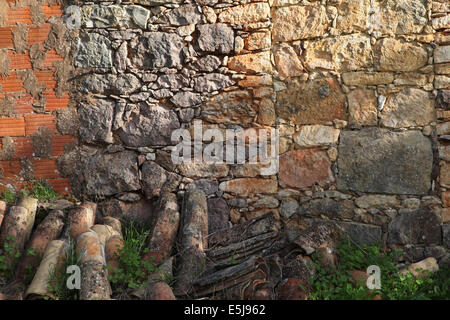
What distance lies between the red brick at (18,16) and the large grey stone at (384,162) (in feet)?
9.57

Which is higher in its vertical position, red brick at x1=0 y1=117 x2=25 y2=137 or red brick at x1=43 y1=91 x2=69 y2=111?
red brick at x1=43 y1=91 x2=69 y2=111

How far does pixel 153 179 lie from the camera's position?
379 centimetres

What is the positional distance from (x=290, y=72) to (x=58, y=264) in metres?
2.37

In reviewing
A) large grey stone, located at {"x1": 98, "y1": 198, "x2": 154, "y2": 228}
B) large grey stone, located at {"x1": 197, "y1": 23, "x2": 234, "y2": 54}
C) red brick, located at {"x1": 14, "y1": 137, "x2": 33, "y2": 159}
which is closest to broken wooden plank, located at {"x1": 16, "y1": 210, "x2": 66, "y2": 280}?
large grey stone, located at {"x1": 98, "y1": 198, "x2": 154, "y2": 228}

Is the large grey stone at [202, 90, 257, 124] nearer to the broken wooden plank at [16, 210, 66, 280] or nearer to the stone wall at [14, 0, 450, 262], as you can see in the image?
the stone wall at [14, 0, 450, 262]

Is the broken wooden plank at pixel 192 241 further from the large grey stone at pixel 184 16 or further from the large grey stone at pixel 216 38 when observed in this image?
the large grey stone at pixel 184 16

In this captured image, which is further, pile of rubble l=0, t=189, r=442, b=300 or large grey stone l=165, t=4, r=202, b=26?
large grey stone l=165, t=4, r=202, b=26

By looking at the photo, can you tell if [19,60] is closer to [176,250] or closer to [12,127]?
[12,127]

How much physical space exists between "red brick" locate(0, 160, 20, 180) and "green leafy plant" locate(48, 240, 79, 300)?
125 centimetres

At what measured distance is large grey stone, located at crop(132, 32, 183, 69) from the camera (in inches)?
147

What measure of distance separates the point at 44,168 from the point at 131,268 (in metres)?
1.41

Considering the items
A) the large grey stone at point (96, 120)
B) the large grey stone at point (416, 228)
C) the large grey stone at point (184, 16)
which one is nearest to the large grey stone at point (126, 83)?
the large grey stone at point (96, 120)

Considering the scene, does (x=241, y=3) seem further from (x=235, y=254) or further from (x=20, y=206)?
(x=20, y=206)

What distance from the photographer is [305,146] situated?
371 cm
